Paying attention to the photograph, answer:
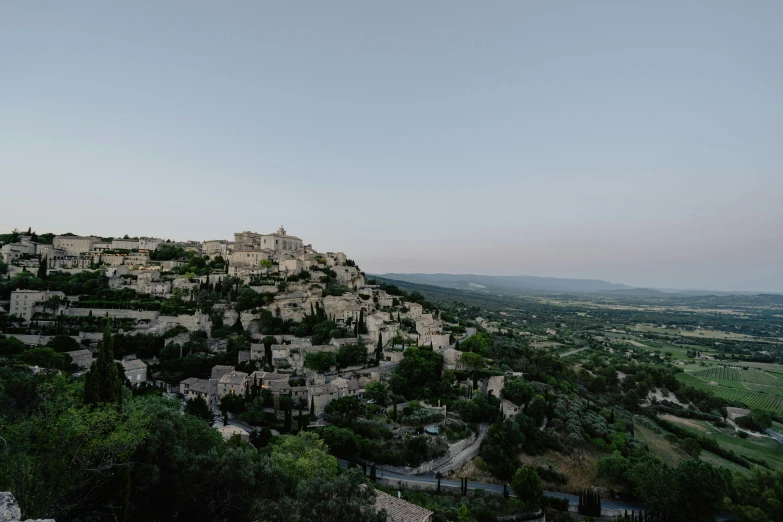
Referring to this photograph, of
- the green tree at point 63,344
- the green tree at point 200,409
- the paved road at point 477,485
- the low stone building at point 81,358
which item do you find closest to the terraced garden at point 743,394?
the paved road at point 477,485

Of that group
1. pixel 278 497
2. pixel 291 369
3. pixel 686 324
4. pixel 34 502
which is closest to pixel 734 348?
pixel 686 324

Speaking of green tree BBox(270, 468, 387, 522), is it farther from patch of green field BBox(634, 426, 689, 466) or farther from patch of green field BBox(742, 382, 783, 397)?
patch of green field BBox(742, 382, 783, 397)

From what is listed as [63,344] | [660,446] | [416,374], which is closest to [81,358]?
[63,344]

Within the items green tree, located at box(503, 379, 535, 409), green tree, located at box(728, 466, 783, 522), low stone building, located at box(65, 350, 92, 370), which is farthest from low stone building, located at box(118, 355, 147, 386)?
green tree, located at box(728, 466, 783, 522)

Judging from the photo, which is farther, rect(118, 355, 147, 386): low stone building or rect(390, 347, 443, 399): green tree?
rect(390, 347, 443, 399): green tree

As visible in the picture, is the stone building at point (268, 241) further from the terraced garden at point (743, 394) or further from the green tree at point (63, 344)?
the terraced garden at point (743, 394)

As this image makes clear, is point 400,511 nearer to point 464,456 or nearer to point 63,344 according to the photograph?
point 464,456
